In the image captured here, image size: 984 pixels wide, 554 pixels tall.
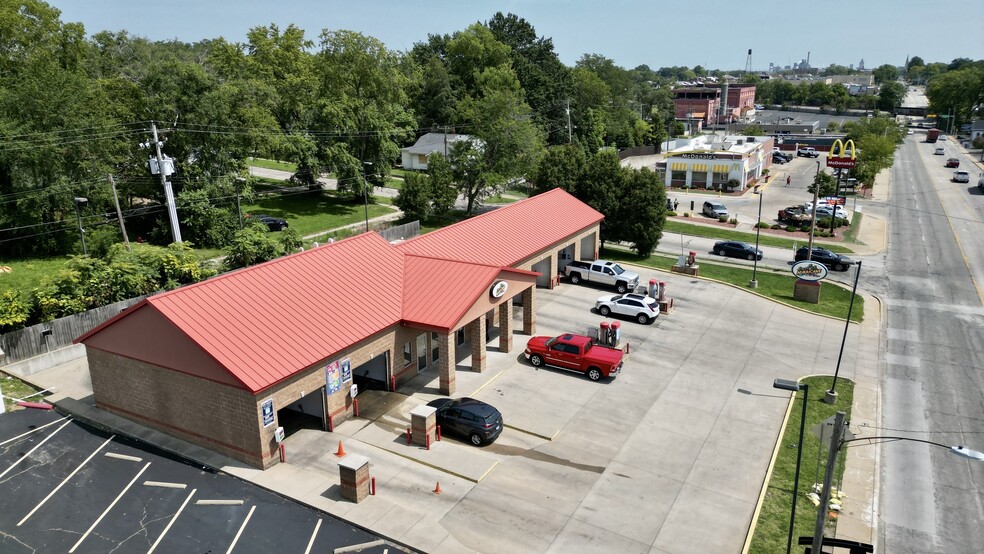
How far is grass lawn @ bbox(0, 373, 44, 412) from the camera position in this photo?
93.6 feet

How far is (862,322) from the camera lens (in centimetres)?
4294

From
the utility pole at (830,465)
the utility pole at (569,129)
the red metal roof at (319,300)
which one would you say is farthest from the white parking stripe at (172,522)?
the utility pole at (569,129)

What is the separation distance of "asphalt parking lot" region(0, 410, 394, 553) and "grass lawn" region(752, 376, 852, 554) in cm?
1228

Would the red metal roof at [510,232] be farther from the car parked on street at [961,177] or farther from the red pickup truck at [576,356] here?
the car parked on street at [961,177]

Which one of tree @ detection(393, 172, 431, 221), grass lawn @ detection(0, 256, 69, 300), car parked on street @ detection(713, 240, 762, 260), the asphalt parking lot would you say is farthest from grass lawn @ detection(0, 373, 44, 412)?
car parked on street @ detection(713, 240, 762, 260)

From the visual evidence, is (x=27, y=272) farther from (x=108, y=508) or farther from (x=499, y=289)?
(x=499, y=289)

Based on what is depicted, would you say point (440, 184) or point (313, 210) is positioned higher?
point (440, 184)

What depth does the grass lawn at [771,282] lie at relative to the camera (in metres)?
44.8

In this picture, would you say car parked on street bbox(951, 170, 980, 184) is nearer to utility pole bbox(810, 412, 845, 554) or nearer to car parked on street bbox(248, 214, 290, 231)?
car parked on street bbox(248, 214, 290, 231)

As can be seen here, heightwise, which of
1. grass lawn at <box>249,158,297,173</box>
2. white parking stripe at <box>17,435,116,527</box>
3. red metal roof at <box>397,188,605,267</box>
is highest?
grass lawn at <box>249,158,297,173</box>

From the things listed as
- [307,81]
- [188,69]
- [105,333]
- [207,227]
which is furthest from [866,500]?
[307,81]

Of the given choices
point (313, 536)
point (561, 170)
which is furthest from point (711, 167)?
point (313, 536)

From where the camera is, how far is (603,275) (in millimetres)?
46438

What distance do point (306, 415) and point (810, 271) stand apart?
34613mm
